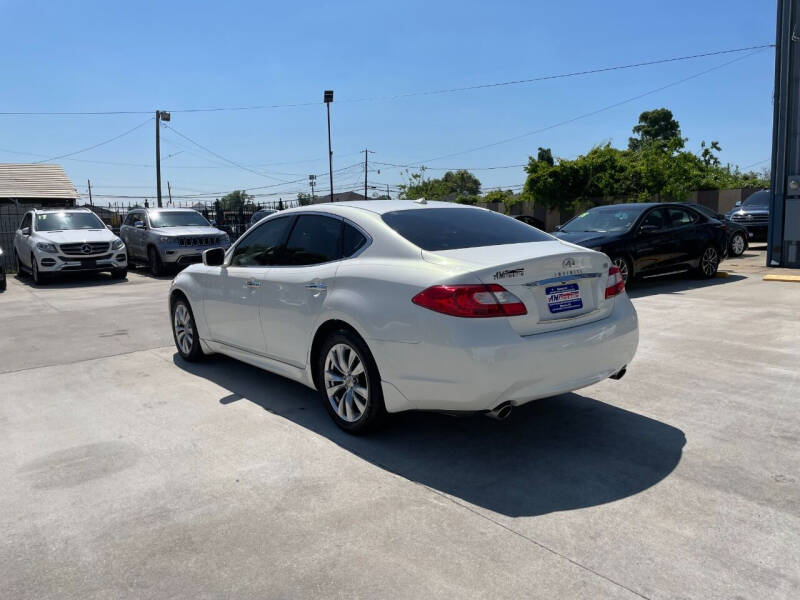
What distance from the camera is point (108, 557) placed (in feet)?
9.52

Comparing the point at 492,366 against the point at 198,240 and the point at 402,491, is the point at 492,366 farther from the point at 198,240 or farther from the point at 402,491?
the point at 198,240

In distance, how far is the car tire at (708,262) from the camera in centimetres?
1191

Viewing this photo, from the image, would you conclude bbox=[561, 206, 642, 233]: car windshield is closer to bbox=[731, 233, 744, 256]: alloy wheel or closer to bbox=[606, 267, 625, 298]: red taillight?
bbox=[731, 233, 744, 256]: alloy wheel

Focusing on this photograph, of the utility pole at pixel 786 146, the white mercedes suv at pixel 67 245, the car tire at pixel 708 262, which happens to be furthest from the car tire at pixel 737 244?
the white mercedes suv at pixel 67 245

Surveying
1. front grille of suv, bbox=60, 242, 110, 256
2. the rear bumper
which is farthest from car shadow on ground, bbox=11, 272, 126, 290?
the rear bumper

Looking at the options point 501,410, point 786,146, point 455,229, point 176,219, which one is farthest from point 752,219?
point 501,410

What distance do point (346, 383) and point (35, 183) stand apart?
31.2 metres

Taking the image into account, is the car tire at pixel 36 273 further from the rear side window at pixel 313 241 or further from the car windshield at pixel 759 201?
the car windshield at pixel 759 201

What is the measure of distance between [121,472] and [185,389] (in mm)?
1785

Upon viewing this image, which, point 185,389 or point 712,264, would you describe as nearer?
point 185,389

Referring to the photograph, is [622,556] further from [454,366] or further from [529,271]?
[529,271]

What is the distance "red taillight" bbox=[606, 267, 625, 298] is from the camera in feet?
13.9

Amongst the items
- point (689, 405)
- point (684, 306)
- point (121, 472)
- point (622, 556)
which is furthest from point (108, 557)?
point (684, 306)

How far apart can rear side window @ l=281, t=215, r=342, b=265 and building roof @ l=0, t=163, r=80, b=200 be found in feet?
93.2
